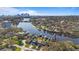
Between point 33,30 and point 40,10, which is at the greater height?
point 40,10

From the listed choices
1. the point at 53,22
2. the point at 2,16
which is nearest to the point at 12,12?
the point at 2,16

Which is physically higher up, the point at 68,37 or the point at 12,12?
the point at 12,12

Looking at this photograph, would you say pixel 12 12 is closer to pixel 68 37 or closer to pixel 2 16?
pixel 2 16

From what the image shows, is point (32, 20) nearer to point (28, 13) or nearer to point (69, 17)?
point (28, 13)

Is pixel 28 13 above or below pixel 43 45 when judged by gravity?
above

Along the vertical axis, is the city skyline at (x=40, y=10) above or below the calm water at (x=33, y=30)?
above

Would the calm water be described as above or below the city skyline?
below
